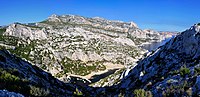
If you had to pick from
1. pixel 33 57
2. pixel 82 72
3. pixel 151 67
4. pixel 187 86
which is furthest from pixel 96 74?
pixel 187 86

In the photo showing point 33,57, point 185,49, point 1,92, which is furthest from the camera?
point 33,57

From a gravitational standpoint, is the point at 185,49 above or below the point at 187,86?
above

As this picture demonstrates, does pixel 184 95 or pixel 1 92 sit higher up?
pixel 1 92

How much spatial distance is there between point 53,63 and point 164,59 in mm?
122906

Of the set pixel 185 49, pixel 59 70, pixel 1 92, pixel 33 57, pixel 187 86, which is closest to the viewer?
pixel 1 92

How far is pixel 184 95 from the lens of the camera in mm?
17344

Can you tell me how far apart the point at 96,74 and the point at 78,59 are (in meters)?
48.1

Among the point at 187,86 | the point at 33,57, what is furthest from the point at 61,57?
the point at 187,86

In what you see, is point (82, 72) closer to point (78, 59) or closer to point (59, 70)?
point (59, 70)

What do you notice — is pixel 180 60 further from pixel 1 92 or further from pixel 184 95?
pixel 1 92

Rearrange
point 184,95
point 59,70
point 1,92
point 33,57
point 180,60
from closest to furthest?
1. point 1,92
2. point 184,95
3. point 180,60
4. point 59,70
5. point 33,57

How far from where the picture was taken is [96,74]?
483ft

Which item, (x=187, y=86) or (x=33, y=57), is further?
(x=33, y=57)

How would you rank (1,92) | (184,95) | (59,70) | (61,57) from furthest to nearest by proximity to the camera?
(61,57) < (59,70) < (184,95) < (1,92)
